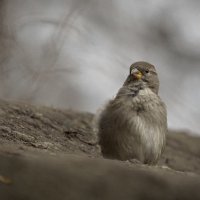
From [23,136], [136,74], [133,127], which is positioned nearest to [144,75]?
[136,74]

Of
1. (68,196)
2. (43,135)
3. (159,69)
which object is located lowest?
(68,196)

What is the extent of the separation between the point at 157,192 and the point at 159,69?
7211 millimetres

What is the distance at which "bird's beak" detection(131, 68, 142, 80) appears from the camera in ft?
16.7

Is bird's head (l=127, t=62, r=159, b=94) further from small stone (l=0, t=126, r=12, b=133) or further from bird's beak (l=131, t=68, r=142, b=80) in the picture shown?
small stone (l=0, t=126, r=12, b=133)

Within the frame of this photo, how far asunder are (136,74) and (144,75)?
10cm

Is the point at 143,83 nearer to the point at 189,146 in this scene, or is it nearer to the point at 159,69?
the point at 189,146

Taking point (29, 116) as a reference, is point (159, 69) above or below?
above

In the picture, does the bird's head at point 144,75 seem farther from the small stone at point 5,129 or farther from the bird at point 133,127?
the small stone at point 5,129

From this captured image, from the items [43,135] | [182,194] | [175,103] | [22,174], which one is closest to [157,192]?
[182,194]

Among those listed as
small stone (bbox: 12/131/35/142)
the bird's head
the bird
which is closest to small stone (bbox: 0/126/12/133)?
small stone (bbox: 12/131/35/142)

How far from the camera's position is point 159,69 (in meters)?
9.48

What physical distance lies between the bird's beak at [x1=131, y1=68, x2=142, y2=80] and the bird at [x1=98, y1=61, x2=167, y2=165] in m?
0.18

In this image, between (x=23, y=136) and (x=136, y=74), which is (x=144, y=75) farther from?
(x=23, y=136)

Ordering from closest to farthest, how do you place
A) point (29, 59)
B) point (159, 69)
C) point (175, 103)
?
1. point (29, 59)
2. point (175, 103)
3. point (159, 69)
